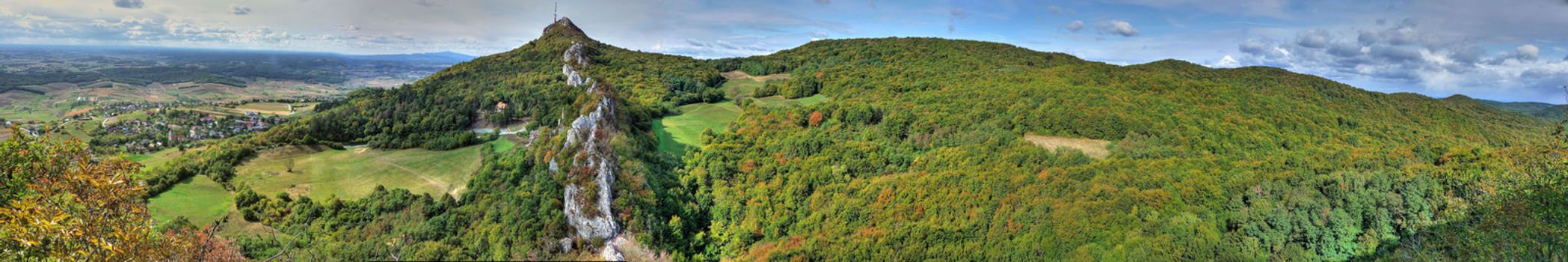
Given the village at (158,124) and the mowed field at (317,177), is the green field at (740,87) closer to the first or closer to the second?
the mowed field at (317,177)

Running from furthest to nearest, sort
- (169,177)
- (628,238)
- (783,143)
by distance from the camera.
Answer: (783,143) → (169,177) → (628,238)

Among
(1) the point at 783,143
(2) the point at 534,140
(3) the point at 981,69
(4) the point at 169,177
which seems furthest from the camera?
(3) the point at 981,69

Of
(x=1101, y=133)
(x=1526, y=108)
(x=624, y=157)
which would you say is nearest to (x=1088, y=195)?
(x=1101, y=133)

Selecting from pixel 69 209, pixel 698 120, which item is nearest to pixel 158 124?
pixel 698 120

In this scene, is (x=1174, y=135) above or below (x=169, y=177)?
above

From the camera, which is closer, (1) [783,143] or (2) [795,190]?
(2) [795,190]

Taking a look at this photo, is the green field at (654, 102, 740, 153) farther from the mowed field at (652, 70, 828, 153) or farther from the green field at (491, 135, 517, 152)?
the green field at (491, 135, 517, 152)

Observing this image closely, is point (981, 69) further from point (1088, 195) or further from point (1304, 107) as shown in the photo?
point (1088, 195)
